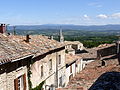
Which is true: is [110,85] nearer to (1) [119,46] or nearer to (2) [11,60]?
(2) [11,60]

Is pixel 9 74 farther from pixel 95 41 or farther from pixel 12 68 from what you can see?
pixel 95 41

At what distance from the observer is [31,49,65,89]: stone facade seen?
60.8ft

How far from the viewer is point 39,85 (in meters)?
18.9

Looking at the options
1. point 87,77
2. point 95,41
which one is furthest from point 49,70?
point 95,41

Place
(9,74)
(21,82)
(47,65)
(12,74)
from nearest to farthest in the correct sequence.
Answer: (9,74) < (12,74) < (21,82) < (47,65)

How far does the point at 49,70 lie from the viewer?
22531 millimetres

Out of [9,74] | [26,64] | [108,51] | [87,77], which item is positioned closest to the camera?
[9,74]

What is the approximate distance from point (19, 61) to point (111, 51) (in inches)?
1222

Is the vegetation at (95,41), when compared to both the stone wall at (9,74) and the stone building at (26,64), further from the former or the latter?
the stone wall at (9,74)

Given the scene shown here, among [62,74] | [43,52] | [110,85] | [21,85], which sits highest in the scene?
[110,85]

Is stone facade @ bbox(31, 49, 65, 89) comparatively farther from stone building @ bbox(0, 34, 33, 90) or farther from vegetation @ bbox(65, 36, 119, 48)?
vegetation @ bbox(65, 36, 119, 48)

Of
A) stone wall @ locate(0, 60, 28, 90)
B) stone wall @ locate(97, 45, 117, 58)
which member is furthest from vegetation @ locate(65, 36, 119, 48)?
stone wall @ locate(0, 60, 28, 90)

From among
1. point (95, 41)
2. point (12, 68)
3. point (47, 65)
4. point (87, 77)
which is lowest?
point (95, 41)

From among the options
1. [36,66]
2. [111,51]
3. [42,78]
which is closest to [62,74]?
[42,78]
